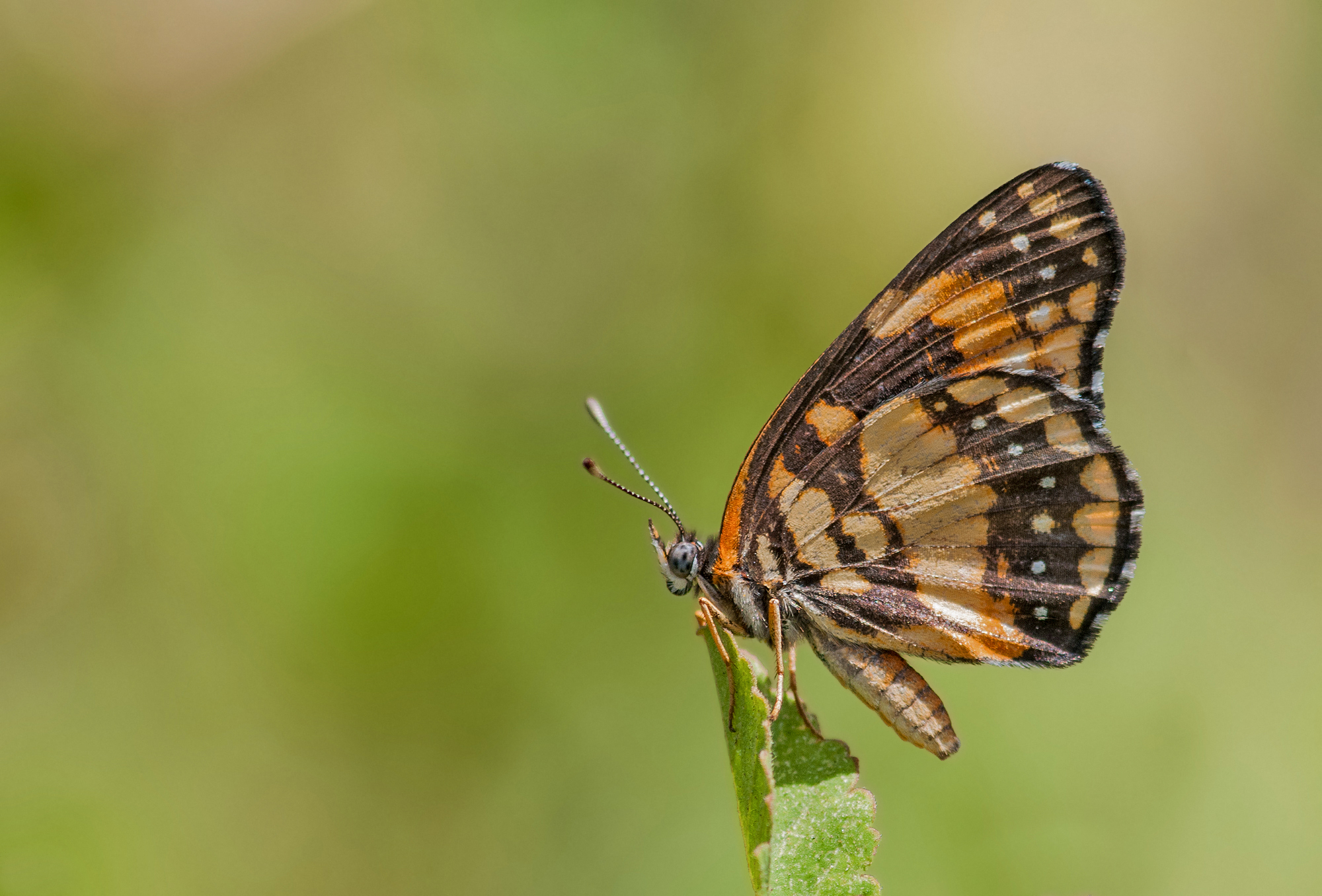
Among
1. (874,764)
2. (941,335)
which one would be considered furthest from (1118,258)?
(874,764)

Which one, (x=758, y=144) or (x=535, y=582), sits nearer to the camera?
(x=535, y=582)

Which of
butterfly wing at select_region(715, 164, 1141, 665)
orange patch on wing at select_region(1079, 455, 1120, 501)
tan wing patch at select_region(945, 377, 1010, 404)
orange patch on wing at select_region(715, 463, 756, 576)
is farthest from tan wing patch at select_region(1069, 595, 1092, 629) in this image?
orange patch on wing at select_region(715, 463, 756, 576)

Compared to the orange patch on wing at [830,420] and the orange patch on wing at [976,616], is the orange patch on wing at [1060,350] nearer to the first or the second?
the orange patch on wing at [830,420]

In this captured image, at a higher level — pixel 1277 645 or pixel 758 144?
pixel 758 144

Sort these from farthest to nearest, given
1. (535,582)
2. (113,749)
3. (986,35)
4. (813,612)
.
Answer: (986,35)
(535,582)
(113,749)
(813,612)

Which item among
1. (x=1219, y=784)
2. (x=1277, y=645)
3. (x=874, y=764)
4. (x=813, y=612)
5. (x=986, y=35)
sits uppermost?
(x=986, y=35)

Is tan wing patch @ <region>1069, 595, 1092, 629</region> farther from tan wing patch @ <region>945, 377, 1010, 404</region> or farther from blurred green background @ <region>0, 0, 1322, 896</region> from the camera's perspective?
blurred green background @ <region>0, 0, 1322, 896</region>

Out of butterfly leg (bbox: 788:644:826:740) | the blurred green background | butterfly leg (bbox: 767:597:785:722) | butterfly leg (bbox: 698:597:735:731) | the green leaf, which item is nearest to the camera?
the green leaf

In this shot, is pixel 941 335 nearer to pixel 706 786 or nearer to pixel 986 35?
pixel 706 786
